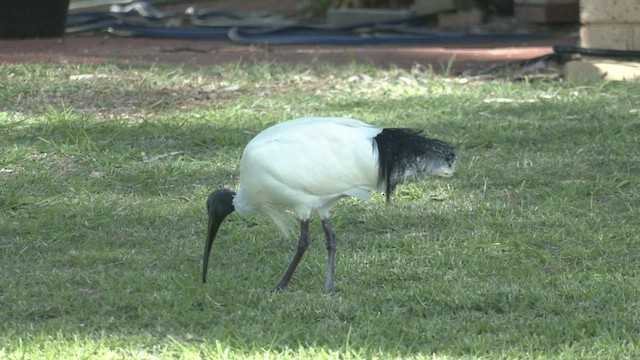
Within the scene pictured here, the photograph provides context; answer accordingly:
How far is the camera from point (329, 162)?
4414 mm

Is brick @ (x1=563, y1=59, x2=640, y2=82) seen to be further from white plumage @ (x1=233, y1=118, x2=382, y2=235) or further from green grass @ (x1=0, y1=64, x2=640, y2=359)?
white plumage @ (x1=233, y1=118, x2=382, y2=235)

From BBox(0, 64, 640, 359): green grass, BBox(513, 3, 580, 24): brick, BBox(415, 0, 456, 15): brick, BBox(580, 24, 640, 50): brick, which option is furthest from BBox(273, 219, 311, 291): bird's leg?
BBox(415, 0, 456, 15): brick

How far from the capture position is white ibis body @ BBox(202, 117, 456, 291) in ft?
14.4

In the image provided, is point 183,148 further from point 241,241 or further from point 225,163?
point 241,241

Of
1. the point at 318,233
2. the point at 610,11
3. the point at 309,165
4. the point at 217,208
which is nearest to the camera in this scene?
the point at 309,165

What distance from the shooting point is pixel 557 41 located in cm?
1218

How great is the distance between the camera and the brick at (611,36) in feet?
29.5

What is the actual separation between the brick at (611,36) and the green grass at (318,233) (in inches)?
19.5

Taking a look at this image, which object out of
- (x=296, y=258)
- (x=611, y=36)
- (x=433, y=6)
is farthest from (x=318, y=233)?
(x=433, y=6)

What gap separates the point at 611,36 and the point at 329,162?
17.4 feet

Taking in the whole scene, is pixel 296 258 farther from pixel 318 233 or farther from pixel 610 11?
pixel 610 11

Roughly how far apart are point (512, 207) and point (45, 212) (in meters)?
2.34

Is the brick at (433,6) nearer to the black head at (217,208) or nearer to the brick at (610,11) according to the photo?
the brick at (610,11)

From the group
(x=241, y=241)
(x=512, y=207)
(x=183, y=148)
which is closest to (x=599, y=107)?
(x=512, y=207)
